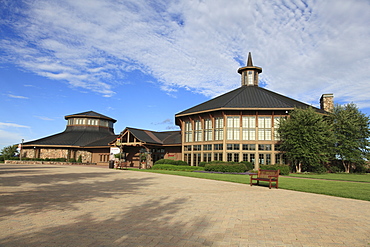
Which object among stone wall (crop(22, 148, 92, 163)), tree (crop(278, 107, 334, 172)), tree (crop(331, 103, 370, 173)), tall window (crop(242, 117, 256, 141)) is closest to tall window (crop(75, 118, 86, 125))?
stone wall (crop(22, 148, 92, 163))

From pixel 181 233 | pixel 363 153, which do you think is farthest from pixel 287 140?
pixel 181 233

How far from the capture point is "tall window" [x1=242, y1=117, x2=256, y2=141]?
33250 mm

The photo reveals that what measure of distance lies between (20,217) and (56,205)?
1.59 metres

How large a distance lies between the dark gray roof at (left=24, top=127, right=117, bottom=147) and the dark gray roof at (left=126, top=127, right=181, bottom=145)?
10014mm

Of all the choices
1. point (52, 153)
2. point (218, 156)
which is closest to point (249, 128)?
point (218, 156)

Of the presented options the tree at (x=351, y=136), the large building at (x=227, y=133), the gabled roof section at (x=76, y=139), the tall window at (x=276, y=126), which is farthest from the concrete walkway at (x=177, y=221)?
the gabled roof section at (x=76, y=139)

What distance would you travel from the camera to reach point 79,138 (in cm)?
5456

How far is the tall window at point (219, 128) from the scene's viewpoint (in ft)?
112

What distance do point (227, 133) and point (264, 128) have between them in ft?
15.4

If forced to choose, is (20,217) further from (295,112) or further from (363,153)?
(363,153)

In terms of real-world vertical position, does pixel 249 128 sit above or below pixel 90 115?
below

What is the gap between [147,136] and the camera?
41.9 m

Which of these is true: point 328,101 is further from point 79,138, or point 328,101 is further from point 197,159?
point 79,138

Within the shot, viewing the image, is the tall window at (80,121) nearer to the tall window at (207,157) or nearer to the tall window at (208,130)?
the tall window at (208,130)
